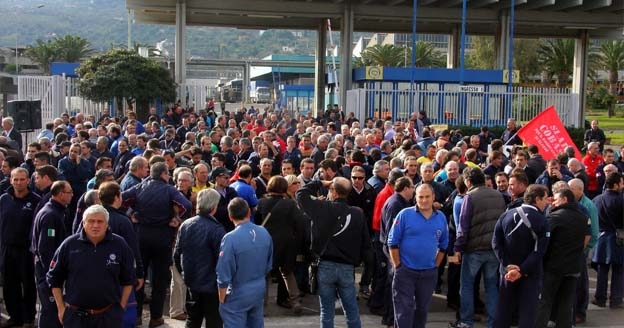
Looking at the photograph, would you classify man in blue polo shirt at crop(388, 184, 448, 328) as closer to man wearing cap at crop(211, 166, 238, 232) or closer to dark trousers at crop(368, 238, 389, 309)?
dark trousers at crop(368, 238, 389, 309)

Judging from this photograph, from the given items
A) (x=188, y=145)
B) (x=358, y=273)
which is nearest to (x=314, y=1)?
(x=188, y=145)

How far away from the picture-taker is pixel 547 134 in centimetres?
1425

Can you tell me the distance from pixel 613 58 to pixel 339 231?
217 feet

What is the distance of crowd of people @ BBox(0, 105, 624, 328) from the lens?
676 cm

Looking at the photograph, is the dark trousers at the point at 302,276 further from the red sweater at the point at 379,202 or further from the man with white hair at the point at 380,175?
the man with white hair at the point at 380,175

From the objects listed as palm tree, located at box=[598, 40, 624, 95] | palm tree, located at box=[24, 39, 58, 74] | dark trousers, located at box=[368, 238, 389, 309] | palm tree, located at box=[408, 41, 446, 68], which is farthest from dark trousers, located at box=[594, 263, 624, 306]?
palm tree, located at box=[24, 39, 58, 74]

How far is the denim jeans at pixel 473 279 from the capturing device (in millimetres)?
8516

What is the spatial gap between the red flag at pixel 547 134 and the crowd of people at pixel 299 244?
3.34 m

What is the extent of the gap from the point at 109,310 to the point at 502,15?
1336 inches

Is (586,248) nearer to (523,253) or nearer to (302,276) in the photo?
(523,253)

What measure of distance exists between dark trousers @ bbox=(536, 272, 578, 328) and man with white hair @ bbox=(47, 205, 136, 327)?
15.3ft

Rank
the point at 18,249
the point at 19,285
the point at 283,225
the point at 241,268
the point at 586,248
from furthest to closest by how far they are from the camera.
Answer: the point at 586,248 → the point at 283,225 → the point at 19,285 → the point at 18,249 → the point at 241,268

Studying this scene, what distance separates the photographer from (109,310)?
6062 mm

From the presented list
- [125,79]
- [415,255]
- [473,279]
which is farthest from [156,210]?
[125,79]
